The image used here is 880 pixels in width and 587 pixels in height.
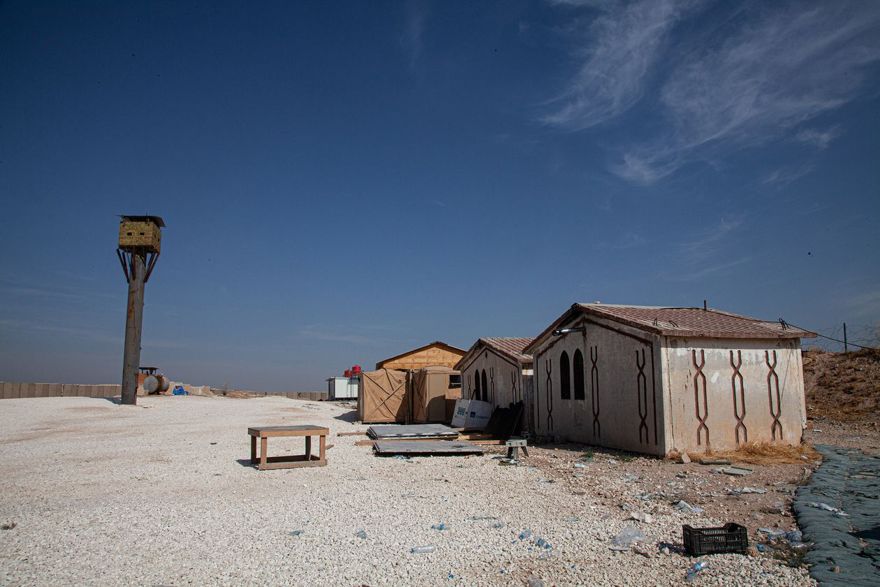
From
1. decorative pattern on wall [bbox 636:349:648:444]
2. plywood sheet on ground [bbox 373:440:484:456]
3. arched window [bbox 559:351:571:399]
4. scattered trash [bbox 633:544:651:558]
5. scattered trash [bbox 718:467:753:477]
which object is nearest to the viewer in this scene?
scattered trash [bbox 633:544:651:558]

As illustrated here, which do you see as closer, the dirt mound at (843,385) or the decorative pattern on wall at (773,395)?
the decorative pattern on wall at (773,395)

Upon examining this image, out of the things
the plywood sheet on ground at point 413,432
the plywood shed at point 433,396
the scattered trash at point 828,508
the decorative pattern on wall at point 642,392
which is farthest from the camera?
the plywood shed at point 433,396

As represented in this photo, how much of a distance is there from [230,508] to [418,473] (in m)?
3.85

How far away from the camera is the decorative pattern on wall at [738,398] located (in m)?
12.8

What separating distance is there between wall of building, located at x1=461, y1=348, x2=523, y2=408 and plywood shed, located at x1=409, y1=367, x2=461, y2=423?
87 cm

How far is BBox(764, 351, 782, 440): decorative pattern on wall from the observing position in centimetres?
1321

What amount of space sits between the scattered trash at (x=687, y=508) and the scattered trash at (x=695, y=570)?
2.18m

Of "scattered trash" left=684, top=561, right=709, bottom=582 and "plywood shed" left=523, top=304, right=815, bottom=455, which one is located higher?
"plywood shed" left=523, top=304, right=815, bottom=455

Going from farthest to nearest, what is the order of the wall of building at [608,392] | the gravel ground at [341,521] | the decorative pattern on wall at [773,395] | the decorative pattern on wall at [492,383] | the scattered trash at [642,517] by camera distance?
the decorative pattern on wall at [492,383] < the decorative pattern on wall at [773,395] < the wall of building at [608,392] < the scattered trash at [642,517] < the gravel ground at [341,521]

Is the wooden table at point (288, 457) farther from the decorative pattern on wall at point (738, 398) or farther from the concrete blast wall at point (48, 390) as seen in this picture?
the concrete blast wall at point (48, 390)

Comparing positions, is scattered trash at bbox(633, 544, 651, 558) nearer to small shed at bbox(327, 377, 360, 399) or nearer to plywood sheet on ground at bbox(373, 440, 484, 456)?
plywood sheet on ground at bbox(373, 440, 484, 456)

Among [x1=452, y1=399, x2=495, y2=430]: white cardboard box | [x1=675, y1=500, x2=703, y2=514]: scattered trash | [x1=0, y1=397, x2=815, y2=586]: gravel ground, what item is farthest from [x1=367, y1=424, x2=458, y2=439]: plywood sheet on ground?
[x1=675, y1=500, x2=703, y2=514]: scattered trash

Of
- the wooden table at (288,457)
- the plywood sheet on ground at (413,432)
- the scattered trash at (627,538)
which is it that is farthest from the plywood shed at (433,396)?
the scattered trash at (627,538)

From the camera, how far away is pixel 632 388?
1320 cm
